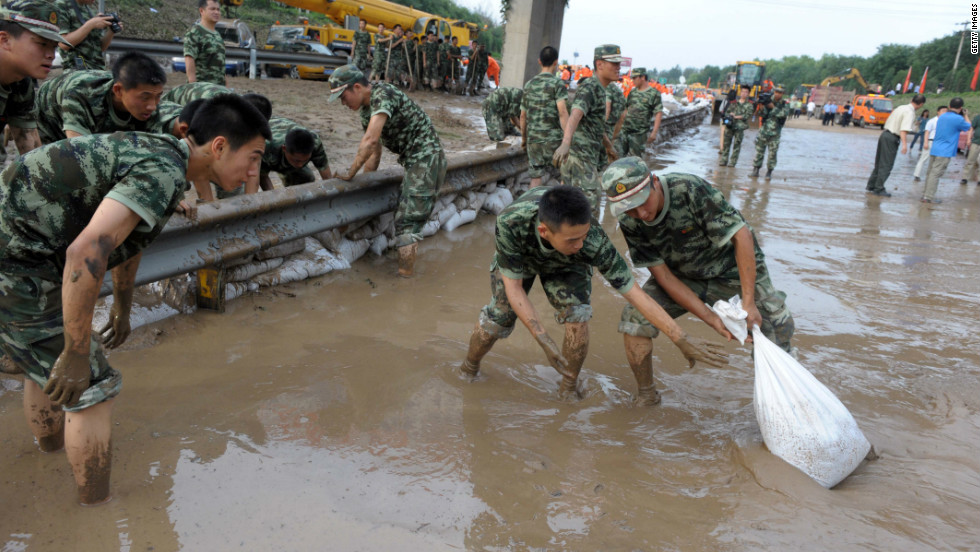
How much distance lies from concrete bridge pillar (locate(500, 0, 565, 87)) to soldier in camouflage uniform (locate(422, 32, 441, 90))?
18.5 feet

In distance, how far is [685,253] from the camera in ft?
10.4

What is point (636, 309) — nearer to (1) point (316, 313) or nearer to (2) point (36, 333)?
(1) point (316, 313)

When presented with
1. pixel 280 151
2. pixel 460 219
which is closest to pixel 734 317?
pixel 280 151

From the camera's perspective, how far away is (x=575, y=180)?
6.28 metres

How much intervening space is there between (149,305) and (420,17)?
20.6m

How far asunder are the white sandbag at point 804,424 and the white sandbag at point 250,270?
2.81 m

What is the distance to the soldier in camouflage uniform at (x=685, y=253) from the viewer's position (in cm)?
287

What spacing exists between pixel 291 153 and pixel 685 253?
2.59 meters

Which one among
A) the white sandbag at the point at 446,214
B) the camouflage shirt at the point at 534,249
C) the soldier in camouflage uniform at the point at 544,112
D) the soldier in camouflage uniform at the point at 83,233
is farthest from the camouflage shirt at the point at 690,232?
the soldier in camouflage uniform at the point at 544,112

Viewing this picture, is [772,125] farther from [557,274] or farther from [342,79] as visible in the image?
[557,274]

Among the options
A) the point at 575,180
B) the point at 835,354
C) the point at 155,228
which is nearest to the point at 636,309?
the point at 835,354

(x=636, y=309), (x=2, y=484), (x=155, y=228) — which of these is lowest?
(x=2, y=484)

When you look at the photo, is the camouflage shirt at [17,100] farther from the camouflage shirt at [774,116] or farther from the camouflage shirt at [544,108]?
the camouflage shirt at [774,116]

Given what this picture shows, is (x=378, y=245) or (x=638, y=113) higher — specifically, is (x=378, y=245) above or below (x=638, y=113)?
below
